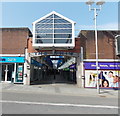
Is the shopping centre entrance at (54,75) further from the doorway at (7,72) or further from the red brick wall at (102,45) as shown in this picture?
the red brick wall at (102,45)

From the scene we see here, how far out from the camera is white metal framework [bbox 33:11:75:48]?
17.0 meters

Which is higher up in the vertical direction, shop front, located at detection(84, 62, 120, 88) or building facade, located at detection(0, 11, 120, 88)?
building facade, located at detection(0, 11, 120, 88)

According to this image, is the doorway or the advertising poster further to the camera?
the doorway

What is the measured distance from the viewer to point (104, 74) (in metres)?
17.9

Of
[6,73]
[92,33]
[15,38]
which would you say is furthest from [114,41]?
[6,73]

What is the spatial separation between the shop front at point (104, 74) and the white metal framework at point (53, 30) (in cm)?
379

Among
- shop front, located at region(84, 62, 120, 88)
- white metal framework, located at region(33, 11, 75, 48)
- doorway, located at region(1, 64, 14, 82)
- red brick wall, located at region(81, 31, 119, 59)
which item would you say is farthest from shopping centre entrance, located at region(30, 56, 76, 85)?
shop front, located at region(84, 62, 120, 88)

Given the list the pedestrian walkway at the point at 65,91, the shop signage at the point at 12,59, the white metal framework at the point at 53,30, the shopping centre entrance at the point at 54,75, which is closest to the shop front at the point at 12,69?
the shop signage at the point at 12,59

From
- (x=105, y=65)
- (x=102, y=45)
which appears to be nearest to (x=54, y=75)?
(x=102, y=45)

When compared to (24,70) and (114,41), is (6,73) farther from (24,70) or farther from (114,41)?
(114,41)

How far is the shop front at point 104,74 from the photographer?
17.7 m

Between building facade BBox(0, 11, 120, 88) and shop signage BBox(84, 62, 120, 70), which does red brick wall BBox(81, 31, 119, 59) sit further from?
shop signage BBox(84, 62, 120, 70)

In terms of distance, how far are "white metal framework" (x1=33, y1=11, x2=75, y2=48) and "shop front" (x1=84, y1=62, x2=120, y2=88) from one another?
3795mm

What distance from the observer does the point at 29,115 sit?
6.24 meters
